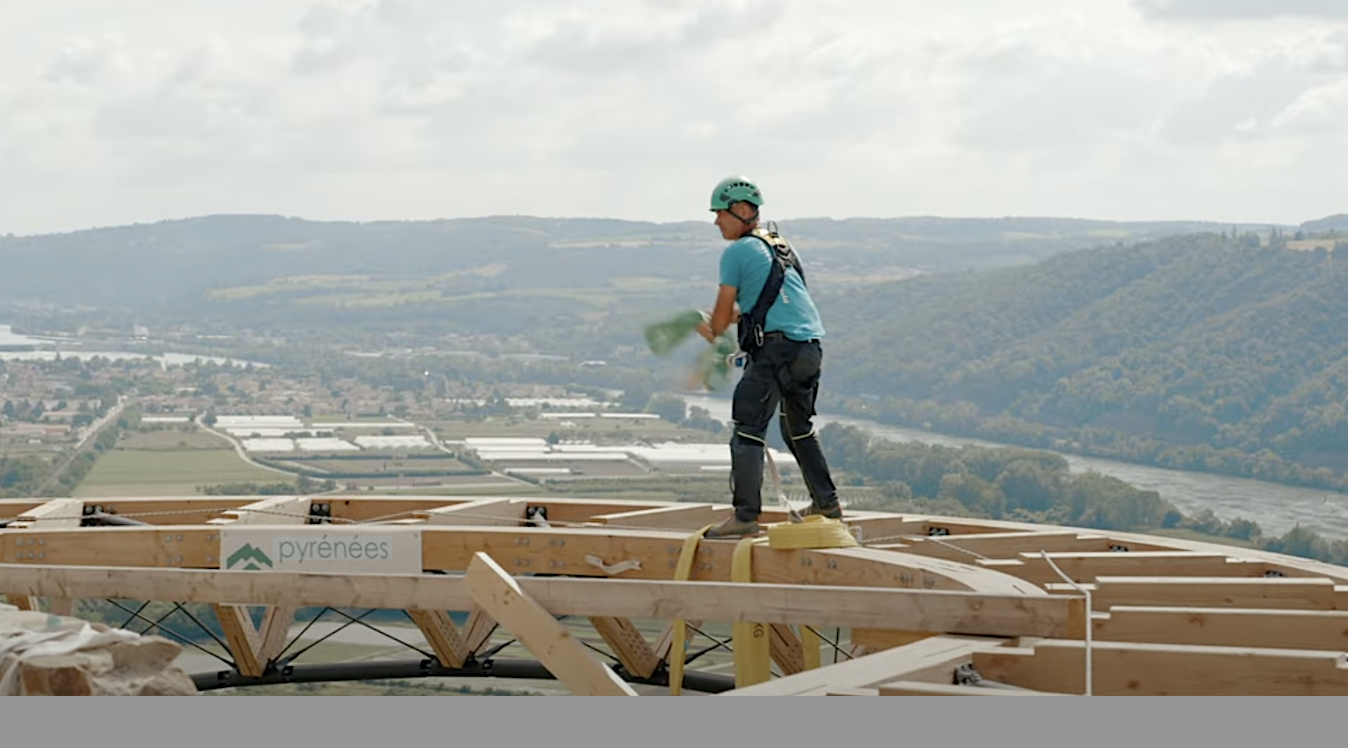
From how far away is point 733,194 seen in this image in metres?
11.2

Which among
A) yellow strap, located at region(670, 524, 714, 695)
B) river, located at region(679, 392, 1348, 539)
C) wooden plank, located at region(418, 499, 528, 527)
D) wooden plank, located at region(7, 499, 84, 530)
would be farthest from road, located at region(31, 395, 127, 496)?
yellow strap, located at region(670, 524, 714, 695)

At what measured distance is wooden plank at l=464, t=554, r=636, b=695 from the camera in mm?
8594

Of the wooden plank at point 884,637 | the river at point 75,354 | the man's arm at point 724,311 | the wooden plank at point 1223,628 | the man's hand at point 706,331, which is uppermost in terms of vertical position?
the man's arm at point 724,311

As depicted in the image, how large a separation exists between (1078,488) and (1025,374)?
1895 inches

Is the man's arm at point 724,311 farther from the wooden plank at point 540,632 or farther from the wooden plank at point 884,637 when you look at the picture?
the wooden plank at point 540,632

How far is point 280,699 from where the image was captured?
6.26 m

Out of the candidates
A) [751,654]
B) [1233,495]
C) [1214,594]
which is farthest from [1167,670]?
[1233,495]

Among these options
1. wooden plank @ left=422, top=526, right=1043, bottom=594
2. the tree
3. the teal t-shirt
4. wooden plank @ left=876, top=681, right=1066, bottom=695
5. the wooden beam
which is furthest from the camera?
the tree

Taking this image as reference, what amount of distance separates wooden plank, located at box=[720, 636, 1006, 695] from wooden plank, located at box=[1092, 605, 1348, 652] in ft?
2.15

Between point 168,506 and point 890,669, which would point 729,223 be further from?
point 168,506

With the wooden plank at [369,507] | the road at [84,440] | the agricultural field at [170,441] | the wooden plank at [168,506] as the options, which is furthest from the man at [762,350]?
the agricultural field at [170,441]

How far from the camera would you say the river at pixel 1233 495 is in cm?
6775

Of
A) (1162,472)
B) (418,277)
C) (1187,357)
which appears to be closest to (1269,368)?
(1187,357)

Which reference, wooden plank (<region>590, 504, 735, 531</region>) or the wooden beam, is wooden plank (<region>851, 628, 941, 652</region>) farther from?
the wooden beam
